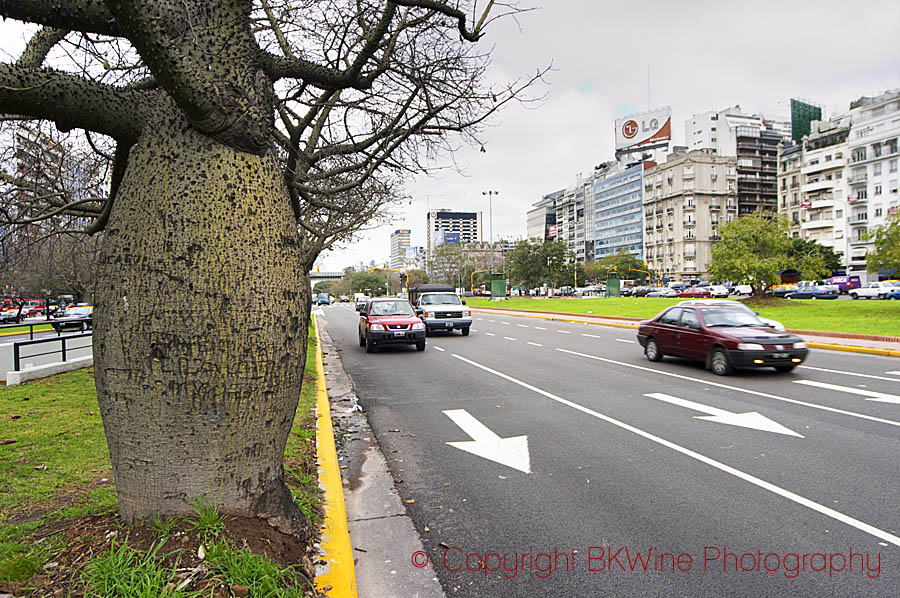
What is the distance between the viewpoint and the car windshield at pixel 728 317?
40.4 feet

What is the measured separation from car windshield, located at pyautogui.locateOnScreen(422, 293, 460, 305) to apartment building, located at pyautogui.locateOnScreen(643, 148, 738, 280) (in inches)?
3763

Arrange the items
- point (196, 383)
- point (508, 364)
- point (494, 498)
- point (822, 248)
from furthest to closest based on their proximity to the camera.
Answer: point (822, 248)
point (508, 364)
point (494, 498)
point (196, 383)

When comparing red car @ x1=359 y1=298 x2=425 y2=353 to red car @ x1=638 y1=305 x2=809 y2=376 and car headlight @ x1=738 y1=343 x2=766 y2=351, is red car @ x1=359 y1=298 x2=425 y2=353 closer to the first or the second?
red car @ x1=638 y1=305 x2=809 y2=376

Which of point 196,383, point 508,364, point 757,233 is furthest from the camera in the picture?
point 757,233

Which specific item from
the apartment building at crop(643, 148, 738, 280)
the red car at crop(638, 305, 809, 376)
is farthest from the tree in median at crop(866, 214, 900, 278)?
the apartment building at crop(643, 148, 738, 280)

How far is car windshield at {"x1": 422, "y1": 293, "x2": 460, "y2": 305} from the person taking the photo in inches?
940

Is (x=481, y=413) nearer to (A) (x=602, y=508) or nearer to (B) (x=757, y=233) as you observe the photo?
(A) (x=602, y=508)

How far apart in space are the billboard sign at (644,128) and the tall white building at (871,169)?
4384cm

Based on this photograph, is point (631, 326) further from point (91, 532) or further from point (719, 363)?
point (91, 532)

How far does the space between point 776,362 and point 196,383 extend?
37.0ft

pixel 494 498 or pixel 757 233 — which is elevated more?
pixel 757 233

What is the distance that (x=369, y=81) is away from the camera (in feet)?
15.3

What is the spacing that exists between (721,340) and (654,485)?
24.1 ft

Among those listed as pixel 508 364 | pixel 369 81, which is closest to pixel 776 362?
pixel 508 364
